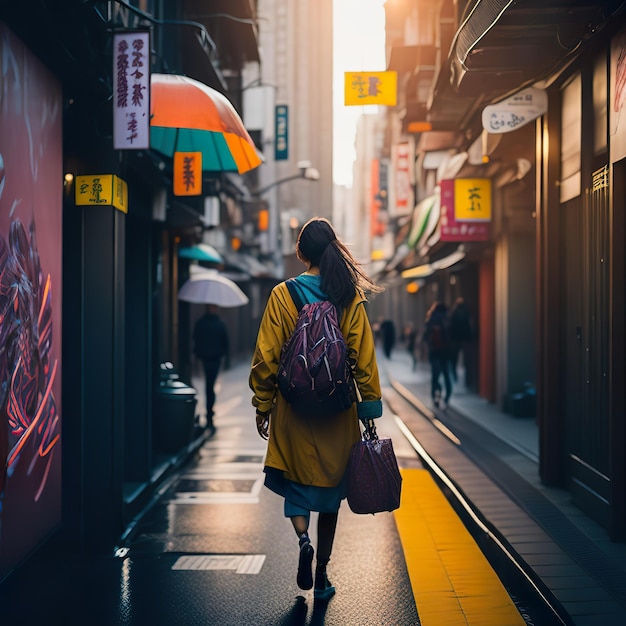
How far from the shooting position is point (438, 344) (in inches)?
624

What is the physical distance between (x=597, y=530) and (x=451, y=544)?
44.5 inches

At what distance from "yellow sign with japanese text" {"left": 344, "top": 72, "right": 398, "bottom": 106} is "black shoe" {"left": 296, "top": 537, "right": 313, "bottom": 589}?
426 inches

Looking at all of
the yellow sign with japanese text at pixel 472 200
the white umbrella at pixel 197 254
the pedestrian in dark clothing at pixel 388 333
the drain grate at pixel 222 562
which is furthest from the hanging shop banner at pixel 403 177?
the drain grate at pixel 222 562

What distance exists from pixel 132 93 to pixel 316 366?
9.20 ft

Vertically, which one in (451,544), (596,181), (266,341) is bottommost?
(451,544)

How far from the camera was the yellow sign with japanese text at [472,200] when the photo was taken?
53.6 ft

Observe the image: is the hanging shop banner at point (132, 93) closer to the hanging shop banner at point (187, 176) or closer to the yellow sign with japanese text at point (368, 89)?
the hanging shop banner at point (187, 176)

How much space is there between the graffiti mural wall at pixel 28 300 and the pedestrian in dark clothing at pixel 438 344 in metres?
10.3

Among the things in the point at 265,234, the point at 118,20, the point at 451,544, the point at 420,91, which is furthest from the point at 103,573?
the point at 265,234

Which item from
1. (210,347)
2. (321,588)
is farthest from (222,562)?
(210,347)

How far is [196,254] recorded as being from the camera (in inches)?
576

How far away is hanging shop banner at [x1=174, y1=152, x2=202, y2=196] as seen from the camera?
10.1 metres

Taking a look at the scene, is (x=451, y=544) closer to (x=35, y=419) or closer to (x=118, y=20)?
(x=35, y=419)

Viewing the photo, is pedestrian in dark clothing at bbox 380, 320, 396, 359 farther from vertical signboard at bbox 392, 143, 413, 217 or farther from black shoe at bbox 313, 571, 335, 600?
black shoe at bbox 313, 571, 335, 600
